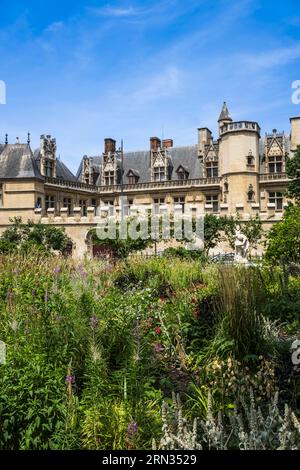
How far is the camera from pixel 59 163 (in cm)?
3931

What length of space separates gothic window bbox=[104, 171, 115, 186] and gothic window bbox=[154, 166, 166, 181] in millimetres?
3757

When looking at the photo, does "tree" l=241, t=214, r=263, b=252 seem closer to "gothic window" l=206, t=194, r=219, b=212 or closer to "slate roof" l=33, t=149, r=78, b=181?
"gothic window" l=206, t=194, r=219, b=212

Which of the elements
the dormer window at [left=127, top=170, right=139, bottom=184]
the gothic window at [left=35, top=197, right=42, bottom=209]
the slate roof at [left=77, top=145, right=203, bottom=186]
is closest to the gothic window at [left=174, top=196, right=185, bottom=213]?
the slate roof at [left=77, top=145, right=203, bottom=186]

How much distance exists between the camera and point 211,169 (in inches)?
1476

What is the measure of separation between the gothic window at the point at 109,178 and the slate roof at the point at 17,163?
809cm

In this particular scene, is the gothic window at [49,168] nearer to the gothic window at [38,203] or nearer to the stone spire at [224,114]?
the gothic window at [38,203]

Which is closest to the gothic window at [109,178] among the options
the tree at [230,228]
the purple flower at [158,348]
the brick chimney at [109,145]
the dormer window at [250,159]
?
the brick chimney at [109,145]

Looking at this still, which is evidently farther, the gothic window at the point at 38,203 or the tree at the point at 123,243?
the gothic window at the point at 38,203

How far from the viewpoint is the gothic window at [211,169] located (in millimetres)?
37375

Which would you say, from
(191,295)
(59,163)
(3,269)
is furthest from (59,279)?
(59,163)

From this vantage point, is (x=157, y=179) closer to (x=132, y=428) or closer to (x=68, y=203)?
(x=68, y=203)
